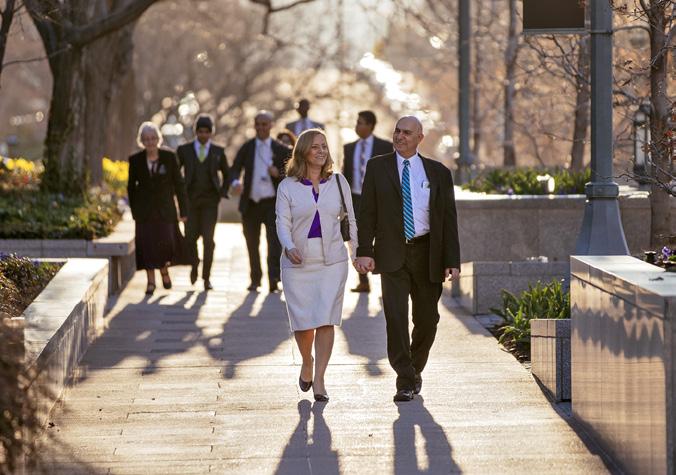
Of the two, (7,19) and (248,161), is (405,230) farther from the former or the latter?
(7,19)

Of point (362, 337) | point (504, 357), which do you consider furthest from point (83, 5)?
point (504, 357)

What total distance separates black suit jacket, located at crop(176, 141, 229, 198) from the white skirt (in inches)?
271

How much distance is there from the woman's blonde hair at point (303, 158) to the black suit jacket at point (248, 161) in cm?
658

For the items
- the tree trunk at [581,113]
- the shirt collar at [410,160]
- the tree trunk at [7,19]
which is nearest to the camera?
the shirt collar at [410,160]

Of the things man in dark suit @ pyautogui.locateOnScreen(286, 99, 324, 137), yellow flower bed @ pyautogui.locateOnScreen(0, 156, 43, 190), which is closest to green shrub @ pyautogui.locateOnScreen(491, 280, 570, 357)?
man in dark suit @ pyautogui.locateOnScreen(286, 99, 324, 137)

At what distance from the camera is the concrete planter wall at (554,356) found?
31.0ft

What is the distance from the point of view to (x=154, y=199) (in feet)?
52.2

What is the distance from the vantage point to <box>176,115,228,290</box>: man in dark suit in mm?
16547

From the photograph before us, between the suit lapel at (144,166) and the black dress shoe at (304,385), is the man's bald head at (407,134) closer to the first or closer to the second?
the black dress shoe at (304,385)

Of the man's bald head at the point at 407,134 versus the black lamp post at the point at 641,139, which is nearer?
the man's bald head at the point at 407,134

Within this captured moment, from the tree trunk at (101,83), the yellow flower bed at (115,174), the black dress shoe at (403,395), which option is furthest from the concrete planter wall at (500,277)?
the yellow flower bed at (115,174)

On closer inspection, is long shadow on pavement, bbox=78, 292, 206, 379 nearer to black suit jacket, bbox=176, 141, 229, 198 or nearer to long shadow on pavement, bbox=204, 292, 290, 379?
long shadow on pavement, bbox=204, 292, 290, 379

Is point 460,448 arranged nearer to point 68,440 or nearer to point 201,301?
point 68,440

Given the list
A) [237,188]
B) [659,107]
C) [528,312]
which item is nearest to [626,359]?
[528,312]
